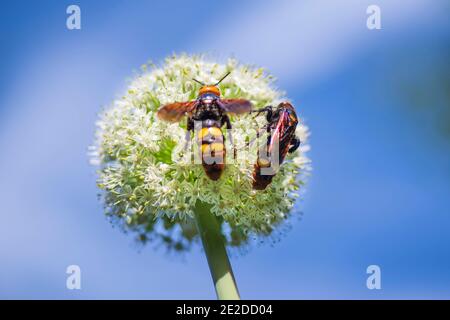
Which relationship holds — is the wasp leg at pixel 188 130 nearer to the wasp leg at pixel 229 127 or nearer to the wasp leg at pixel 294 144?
the wasp leg at pixel 229 127

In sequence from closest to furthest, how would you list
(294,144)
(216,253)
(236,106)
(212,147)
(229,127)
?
(212,147), (216,253), (236,106), (229,127), (294,144)

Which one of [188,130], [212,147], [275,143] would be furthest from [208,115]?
[275,143]

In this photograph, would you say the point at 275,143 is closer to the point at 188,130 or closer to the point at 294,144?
the point at 294,144

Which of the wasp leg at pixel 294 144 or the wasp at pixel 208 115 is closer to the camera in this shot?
the wasp at pixel 208 115

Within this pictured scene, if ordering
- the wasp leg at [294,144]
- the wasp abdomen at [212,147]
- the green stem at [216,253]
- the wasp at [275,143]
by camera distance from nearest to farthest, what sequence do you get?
the green stem at [216,253], the wasp abdomen at [212,147], the wasp at [275,143], the wasp leg at [294,144]

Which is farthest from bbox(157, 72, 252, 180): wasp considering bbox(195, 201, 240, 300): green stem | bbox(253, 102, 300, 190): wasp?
bbox(195, 201, 240, 300): green stem

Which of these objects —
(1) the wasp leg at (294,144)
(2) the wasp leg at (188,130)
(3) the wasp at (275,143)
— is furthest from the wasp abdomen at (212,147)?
(1) the wasp leg at (294,144)

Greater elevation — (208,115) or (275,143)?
(208,115)
